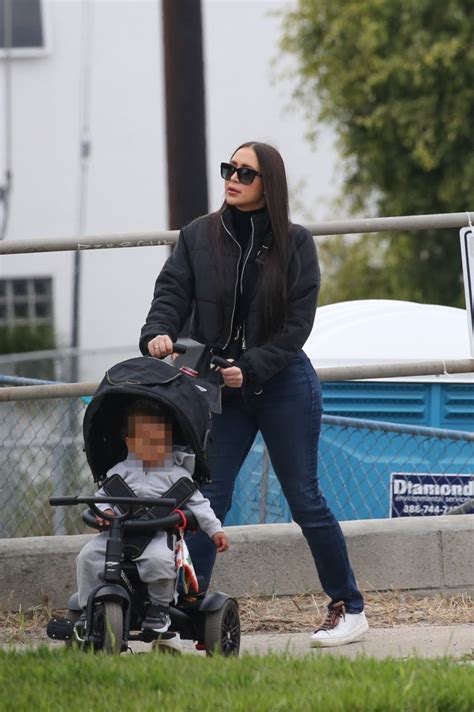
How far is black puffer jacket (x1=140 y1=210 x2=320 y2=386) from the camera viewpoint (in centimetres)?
537

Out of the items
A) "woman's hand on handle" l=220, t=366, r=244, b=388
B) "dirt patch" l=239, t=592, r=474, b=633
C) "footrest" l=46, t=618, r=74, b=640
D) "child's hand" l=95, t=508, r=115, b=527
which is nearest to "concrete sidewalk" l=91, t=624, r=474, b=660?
"dirt patch" l=239, t=592, r=474, b=633

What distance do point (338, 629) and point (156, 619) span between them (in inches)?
37.3

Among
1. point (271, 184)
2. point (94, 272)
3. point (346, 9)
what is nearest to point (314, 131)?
point (346, 9)

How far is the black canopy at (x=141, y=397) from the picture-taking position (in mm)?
4973

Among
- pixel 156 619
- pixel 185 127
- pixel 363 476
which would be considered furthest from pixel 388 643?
pixel 185 127

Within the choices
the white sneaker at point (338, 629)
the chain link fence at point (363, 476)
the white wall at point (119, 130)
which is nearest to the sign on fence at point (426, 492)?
the chain link fence at point (363, 476)

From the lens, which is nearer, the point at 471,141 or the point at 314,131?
the point at 471,141

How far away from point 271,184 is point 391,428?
192 cm

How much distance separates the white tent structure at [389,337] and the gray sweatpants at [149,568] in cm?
279

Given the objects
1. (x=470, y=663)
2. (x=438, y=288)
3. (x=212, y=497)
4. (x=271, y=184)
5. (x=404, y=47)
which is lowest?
(x=470, y=663)

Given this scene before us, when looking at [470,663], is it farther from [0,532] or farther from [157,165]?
[157,165]

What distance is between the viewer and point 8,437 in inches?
288

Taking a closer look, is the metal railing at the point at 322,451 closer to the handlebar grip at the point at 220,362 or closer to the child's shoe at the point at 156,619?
the handlebar grip at the point at 220,362

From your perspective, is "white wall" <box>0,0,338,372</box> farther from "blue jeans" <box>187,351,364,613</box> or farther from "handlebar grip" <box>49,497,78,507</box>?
"handlebar grip" <box>49,497,78,507</box>
